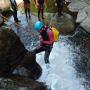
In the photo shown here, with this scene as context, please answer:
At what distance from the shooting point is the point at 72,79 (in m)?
9.45

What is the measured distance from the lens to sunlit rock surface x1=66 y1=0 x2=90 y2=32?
1268 cm

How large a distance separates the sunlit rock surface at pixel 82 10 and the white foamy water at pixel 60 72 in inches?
71.9

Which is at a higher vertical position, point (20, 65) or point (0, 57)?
point (0, 57)

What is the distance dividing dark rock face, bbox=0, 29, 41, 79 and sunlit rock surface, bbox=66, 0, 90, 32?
4119 mm

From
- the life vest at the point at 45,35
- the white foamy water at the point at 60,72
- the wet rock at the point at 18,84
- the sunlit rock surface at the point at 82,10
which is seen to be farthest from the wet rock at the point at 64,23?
the wet rock at the point at 18,84

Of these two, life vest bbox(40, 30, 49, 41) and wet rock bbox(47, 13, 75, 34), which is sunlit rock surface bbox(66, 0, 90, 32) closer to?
wet rock bbox(47, 13, 75, 34)

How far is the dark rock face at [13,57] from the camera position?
8234 millimetres

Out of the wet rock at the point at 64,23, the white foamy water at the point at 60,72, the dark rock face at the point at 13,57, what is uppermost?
the dark rock face at the point at 13,57

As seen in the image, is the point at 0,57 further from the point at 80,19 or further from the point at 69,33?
the point at 80,19

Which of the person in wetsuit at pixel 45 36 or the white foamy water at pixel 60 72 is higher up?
the person in wetsuit at pixel 45 36

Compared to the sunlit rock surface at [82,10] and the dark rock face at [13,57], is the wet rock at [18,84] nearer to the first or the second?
the dark rock face at [13,57]

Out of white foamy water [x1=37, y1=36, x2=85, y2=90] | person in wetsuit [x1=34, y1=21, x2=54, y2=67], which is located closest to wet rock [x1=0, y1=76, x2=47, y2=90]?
white foamy water [x1=37, y1=36, x2=85, y2=90]

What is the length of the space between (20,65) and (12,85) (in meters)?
1.79

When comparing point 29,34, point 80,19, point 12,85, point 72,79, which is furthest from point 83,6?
point 12,85
